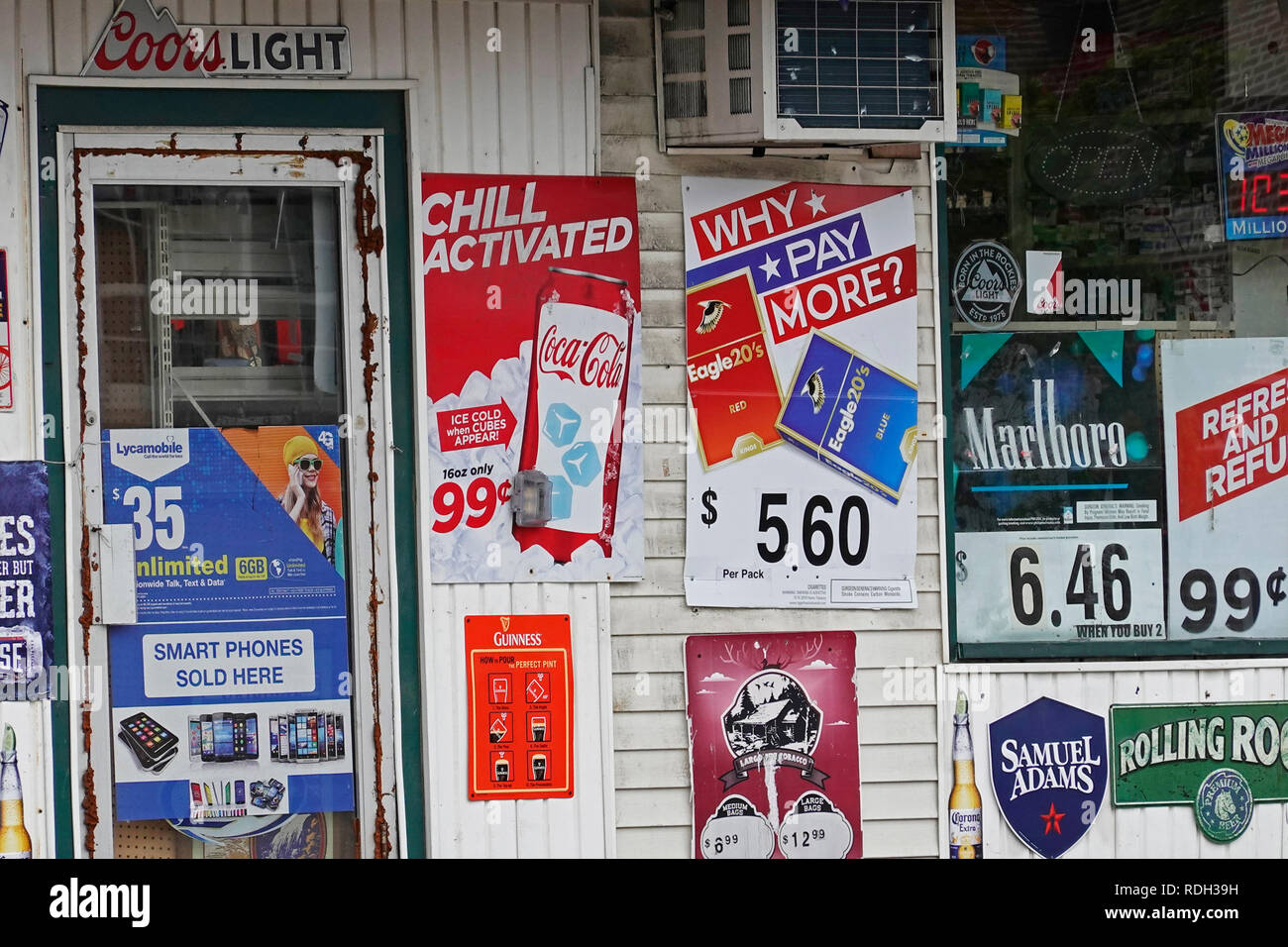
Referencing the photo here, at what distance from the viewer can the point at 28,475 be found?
5.24 meters

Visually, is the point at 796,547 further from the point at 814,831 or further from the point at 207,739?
the point at 207,739

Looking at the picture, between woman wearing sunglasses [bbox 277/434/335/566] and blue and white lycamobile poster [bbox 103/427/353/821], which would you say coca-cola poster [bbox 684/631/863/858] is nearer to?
blue and white lycamobile poster [bbox 103/427/353/821]

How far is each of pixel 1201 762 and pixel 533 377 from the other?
3352 millimetres

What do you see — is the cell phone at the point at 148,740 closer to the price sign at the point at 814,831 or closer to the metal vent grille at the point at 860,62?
the price sign at the point at 814,831

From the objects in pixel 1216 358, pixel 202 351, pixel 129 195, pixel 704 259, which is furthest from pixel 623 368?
pixel 1216 358

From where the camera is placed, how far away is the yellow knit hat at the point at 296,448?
215 inches

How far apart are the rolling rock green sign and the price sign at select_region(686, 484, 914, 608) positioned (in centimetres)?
119

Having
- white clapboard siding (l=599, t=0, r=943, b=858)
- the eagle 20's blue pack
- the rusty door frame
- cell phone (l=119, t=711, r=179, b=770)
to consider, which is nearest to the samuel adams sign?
white clapboard siding (l=599, t=0, r=943, b=858)

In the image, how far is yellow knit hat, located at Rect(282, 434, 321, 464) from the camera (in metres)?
5.45

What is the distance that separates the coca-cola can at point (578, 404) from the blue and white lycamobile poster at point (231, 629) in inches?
34.1

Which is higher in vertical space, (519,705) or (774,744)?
(519,705)

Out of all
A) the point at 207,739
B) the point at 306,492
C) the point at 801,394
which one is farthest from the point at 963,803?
the point at 207,739

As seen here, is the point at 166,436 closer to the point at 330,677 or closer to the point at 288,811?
the point at 330,677

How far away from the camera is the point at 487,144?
554cm
